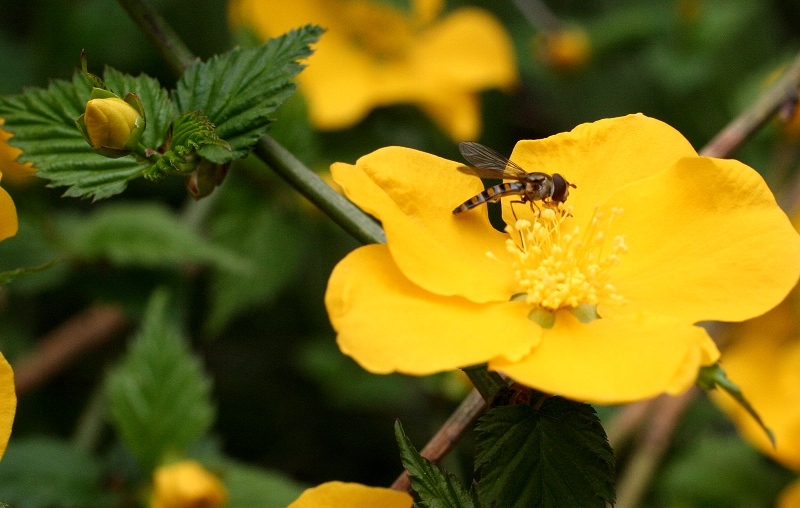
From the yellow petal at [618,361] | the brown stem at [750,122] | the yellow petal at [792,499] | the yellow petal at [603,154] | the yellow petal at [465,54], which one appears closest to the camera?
the yellow petal at [618,361]

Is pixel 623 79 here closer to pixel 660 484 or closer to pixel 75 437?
pixel 660 484

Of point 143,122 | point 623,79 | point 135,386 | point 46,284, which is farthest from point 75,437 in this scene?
point 623,79

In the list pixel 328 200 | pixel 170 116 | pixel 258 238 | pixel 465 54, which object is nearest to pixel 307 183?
pixel 328 200

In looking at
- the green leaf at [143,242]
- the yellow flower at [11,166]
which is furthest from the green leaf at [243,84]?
the green leaf at [143,242]

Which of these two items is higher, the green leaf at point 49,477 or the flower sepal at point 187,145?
the flower sepal at point 187,145

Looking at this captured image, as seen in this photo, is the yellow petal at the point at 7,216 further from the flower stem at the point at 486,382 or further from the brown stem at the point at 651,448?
the brown stem at the point at 651,448

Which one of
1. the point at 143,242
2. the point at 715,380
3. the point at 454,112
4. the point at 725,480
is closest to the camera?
the point at 715,380

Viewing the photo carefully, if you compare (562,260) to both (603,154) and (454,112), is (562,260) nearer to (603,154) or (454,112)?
(603,154)

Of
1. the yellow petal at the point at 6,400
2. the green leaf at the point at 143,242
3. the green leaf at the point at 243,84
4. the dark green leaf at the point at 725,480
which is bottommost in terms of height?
the dark green leaf at the point at 725,480
